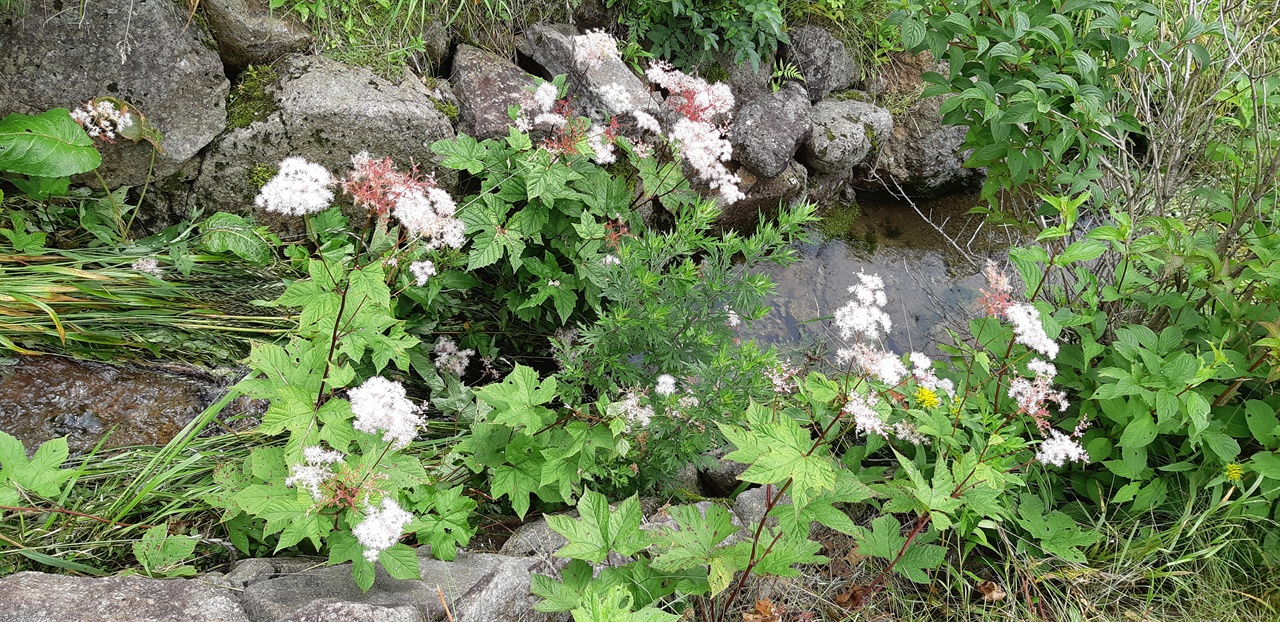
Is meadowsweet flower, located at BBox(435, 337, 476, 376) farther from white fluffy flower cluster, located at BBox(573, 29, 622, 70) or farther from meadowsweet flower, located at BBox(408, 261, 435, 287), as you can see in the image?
white fluffy flower cluster, located at BBox(573, 29, 622, 70)

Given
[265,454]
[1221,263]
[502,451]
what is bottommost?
[502,451]

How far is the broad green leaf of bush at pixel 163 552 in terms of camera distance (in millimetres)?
2023

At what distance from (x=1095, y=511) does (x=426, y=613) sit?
101 inches

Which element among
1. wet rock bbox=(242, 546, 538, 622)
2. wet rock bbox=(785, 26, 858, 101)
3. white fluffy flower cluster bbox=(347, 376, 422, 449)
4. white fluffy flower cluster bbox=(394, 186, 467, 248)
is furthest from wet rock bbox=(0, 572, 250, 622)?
wet rock bbox=(785, 26, 858, 101)

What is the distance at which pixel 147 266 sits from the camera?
2.76 m

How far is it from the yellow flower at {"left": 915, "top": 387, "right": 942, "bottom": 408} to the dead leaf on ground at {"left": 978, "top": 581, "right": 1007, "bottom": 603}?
2.35 feet

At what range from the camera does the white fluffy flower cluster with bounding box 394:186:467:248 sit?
2.08 metres

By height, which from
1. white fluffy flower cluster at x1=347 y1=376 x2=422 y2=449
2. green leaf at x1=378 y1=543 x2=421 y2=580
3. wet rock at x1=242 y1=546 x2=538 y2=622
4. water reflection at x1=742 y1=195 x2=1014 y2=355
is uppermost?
white fluffy flower cluster at x1=347 y1=376 x2=422 y2=449

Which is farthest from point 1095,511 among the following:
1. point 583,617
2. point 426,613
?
point 426,613

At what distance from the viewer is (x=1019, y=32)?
102 inches

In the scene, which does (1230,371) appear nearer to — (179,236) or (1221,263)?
(1221,263)

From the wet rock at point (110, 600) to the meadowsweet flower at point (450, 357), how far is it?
1384 mm

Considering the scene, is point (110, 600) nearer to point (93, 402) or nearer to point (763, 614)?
point (93, 402)

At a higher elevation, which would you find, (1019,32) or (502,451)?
(1019,32)
